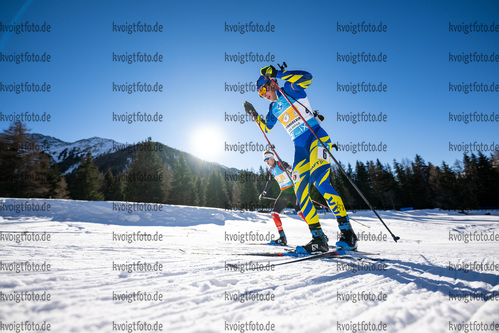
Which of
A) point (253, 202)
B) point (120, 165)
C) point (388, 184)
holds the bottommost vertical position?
point (253, 202)

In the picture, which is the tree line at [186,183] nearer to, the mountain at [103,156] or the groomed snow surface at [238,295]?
the groomed snow surface at [238,295]

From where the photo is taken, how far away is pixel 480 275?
169cm

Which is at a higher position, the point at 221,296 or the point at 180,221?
the point at 221,296

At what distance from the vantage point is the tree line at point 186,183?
2286 centimetres

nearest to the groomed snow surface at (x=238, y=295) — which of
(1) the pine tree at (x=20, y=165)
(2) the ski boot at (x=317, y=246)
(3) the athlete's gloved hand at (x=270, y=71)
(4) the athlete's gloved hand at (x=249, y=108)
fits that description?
(2) the ski boot at (x=317, y=246)

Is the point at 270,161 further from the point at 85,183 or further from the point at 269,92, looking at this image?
the point at 85,183

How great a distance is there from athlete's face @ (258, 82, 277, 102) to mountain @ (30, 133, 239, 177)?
8351 centimetres

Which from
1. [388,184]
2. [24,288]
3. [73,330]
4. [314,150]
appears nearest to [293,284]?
[73,330]

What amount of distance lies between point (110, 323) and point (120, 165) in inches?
5163

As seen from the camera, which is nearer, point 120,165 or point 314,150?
point 314,150

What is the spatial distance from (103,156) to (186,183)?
120575mm

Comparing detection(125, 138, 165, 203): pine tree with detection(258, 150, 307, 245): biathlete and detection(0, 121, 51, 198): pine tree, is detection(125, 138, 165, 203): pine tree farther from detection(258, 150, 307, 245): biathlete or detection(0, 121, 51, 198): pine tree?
detection(258, 150, 307, 245): biathlete

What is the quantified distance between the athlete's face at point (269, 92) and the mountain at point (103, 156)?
83508 millimetres

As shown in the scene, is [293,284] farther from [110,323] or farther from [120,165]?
[120,165]
